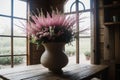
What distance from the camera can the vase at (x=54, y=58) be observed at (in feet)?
5.72

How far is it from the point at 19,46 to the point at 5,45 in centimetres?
35

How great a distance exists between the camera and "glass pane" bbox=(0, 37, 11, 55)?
11.1 feet

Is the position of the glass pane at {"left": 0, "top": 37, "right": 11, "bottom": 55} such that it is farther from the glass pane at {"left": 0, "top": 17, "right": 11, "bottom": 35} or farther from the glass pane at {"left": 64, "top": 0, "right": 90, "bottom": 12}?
the glass pane at {"left": 64, "top": 0, "right": 90, "bottom": 12}

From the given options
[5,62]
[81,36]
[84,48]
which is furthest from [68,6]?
[5,62]

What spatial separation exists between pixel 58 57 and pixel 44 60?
156 mm

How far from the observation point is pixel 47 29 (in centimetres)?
169

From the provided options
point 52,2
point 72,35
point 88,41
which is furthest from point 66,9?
point 72,35

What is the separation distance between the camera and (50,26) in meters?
1.70

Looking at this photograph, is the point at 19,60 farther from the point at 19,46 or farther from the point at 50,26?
the point at 50,26

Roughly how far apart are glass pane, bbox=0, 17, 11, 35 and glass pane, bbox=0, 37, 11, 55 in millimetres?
125

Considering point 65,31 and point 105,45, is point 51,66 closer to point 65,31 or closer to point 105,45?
point 65,31

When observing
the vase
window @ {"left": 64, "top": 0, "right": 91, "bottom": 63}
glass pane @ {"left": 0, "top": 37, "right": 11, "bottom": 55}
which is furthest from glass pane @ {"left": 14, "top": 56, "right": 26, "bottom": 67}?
the vase

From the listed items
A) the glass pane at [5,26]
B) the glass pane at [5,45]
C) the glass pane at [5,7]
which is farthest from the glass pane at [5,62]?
the glass pane at [5,7]

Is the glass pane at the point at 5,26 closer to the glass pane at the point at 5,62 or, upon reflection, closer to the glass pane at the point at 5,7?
the glass pane at the point at 5,7
